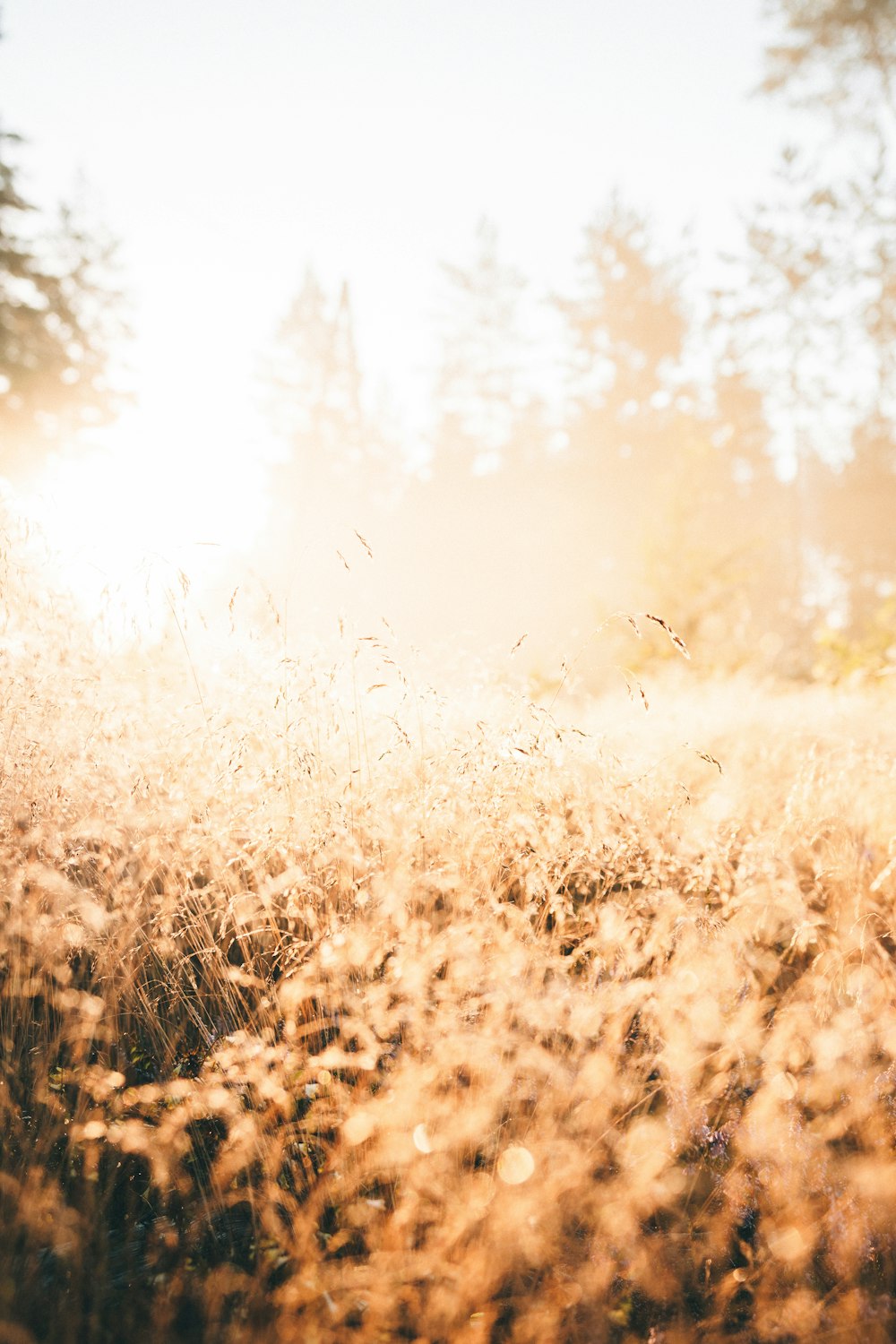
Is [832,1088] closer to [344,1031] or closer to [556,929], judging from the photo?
[556,929]

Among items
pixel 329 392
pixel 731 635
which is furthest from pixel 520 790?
pixel 329 392

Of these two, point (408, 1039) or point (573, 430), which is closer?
point (408, 1039)

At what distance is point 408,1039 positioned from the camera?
1.73 metres

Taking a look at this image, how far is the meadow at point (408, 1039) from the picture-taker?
1336 mm

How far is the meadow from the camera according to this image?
52.6 inches

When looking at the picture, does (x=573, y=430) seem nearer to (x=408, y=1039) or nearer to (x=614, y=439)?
(x=614, y=439)

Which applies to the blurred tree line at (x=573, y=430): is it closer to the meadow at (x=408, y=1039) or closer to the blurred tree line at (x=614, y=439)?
the blurred tree line at (x=614, y=439)

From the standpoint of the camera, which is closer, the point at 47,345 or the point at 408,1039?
the point at 408,1039

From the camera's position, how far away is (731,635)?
11641mm

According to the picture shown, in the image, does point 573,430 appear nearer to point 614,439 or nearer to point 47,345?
point 614,439

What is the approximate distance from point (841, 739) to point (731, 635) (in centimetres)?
774

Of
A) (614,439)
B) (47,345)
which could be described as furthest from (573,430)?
(47,345)

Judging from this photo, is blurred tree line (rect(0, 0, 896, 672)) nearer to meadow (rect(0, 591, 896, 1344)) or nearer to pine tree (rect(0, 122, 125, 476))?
pine tree (rect(0, 122, 125, 476))

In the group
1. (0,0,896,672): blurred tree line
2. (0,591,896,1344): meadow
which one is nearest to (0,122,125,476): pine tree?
(0,0,896,672): blurred tree line
